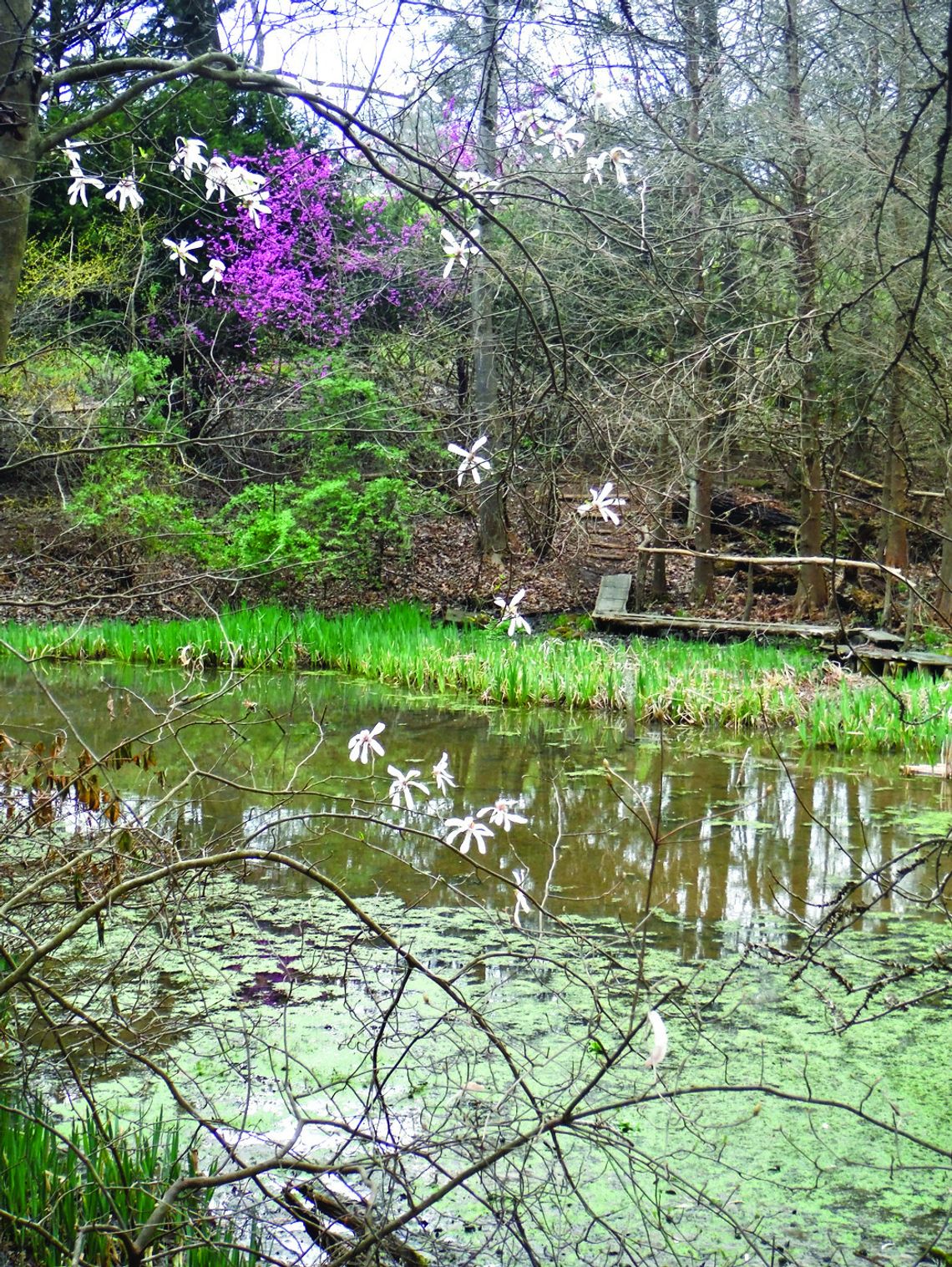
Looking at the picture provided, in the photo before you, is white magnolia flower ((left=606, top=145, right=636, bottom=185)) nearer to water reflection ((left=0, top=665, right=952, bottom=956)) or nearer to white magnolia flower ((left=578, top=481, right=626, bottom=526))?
white magnolia flower ((left=578, top=481, right=626, bottom=526))

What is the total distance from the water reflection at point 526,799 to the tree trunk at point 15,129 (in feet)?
3.45

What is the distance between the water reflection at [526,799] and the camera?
4.95m

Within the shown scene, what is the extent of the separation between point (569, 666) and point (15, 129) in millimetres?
7579

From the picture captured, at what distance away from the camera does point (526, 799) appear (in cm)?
665

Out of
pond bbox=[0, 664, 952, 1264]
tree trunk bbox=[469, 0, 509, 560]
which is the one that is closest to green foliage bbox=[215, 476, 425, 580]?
tree trunk bbox=[469, 0, 509, 560]

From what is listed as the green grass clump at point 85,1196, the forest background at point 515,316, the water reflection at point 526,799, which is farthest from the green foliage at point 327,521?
the green grass clump at point 85,1196

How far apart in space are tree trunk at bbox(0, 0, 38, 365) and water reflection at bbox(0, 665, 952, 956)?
3.45 feet

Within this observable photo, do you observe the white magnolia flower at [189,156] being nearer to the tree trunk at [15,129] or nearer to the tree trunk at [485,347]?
the tree trunk at [15,129]

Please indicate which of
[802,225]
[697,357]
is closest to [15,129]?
[697,357]

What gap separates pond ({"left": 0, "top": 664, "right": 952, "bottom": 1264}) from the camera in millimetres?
2529

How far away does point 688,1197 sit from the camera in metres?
2.73

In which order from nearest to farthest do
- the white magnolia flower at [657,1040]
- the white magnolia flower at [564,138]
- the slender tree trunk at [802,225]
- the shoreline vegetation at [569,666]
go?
the white magnolia flower at [657,1040], the white magnolia flower at [564,138], the shoreline vegetation at [569,666], the slender tree trunk at [802,225]

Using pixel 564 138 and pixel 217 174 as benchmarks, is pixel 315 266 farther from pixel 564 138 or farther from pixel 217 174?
pixel 217 174

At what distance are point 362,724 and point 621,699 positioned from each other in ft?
6.77
